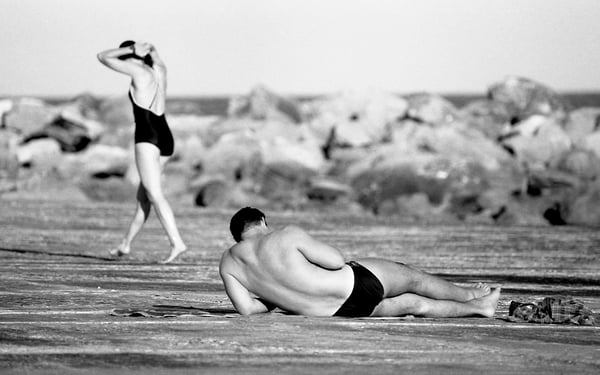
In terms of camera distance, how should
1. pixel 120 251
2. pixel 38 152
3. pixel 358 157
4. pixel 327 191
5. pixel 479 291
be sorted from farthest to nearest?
1. pixel 38 152
2. pixel 358 157
3. pixel 327 191
4. pixel 120 251
5. pixel 479 291

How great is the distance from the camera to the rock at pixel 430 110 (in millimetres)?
44312

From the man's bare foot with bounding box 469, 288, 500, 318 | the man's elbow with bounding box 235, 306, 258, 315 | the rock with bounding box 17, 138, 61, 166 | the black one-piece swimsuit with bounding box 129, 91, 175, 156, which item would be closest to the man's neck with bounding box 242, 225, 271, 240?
the man's elbow with bounding box 235, 306, 258, 315

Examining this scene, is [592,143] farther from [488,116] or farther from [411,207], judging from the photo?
[488,116]

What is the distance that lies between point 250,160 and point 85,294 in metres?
23.5

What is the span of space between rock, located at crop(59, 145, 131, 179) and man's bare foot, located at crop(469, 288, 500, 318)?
25.3m

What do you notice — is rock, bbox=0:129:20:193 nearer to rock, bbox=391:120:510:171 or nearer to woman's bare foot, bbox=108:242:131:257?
rock, bbox=391:120:510:171

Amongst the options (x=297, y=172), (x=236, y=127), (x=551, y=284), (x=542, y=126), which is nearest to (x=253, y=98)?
(x=236, y=127)

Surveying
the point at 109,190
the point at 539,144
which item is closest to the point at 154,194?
the point at 109,190

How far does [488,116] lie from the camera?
49.2 m

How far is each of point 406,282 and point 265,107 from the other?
40.8 m

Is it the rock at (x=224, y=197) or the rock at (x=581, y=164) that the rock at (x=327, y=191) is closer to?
the rock at (x=224, y=197)

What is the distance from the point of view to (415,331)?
29.5 ft

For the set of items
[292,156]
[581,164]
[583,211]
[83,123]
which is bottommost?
[83,123]

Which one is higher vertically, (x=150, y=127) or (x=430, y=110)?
(x=150, y=127)
